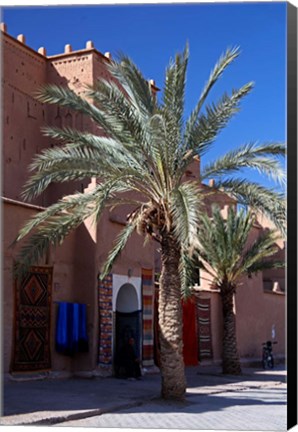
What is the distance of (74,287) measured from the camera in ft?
57.2

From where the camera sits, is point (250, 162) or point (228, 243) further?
point (228, 243)

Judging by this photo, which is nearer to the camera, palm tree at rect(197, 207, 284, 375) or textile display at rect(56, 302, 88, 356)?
textile display at rect(56, 302, 88, 356)

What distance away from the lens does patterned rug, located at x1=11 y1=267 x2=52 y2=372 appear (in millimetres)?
15156

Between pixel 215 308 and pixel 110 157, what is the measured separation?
44.6ft

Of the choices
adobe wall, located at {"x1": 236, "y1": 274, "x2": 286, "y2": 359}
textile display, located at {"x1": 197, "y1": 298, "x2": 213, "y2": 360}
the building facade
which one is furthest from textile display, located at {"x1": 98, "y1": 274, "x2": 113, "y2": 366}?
adobe wall, located at {"x1": 236, "y1": 274, "x2": 286, "y2": 359}

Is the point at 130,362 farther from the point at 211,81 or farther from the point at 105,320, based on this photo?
the point at 211,81

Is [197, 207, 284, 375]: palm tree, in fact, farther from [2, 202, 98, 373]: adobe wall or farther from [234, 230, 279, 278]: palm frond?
[2, 202, 98, 373]: adobe wall

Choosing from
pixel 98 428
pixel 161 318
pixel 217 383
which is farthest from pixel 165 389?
pixel 217 383

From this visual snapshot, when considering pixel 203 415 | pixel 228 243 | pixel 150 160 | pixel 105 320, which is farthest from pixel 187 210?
pixel 228 243

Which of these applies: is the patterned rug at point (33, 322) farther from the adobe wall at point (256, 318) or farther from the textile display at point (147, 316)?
the adobe wall at point (256, 318)

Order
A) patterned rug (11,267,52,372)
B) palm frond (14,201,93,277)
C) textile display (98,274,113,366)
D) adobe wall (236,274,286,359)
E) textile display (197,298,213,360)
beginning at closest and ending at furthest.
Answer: palm frond (14,201,93,277)
patterned rug (11,267,52,372)
textile display (98,274,113,366)
textile display (197,298,213,360)
adobe wall (236,274,286,359)

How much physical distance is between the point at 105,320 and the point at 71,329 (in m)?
1.20

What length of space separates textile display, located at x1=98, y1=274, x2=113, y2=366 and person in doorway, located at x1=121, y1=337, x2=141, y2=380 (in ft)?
1.26

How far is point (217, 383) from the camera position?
18.1 metres
